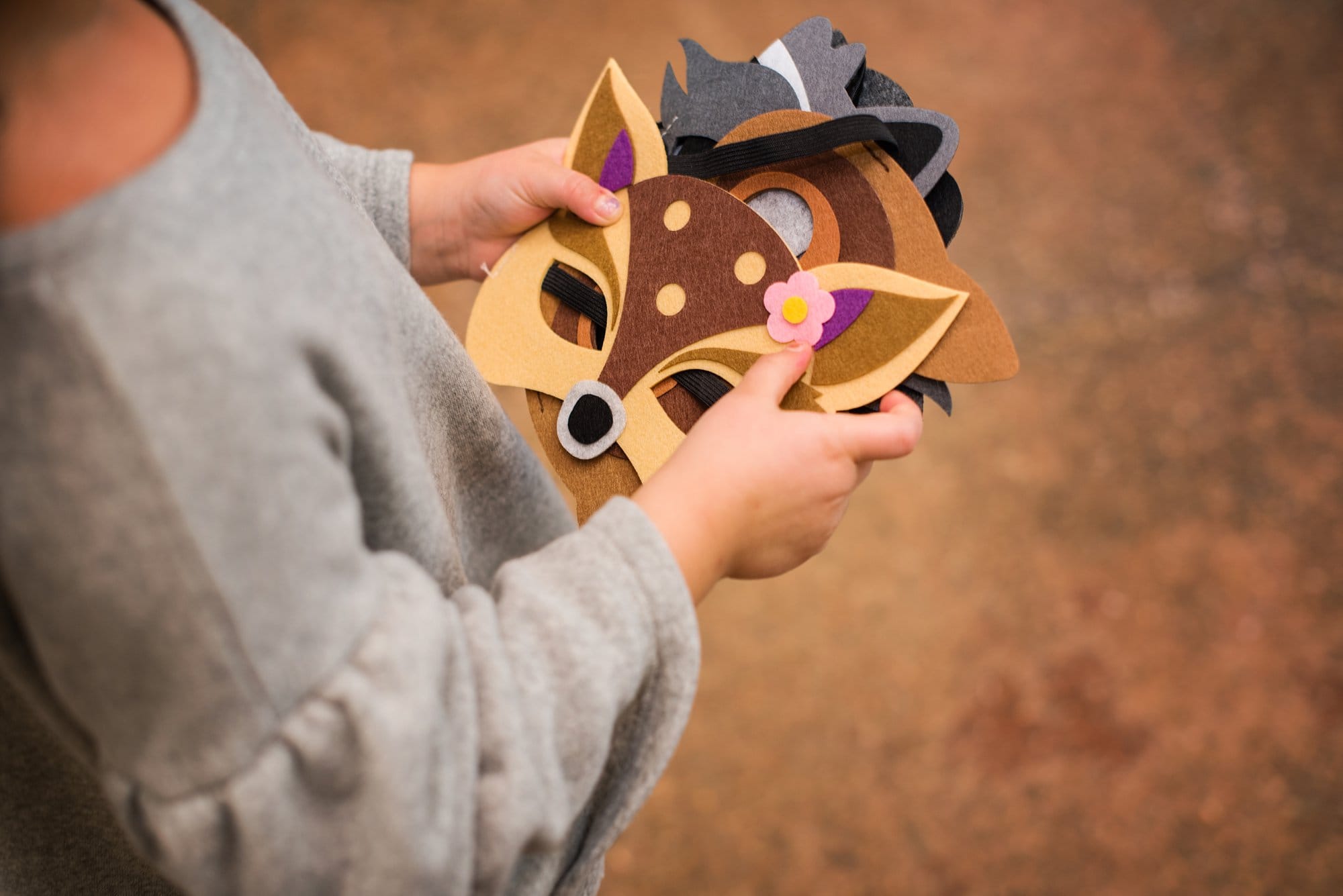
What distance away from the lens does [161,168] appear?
1.02ft

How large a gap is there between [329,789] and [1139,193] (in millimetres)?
1520

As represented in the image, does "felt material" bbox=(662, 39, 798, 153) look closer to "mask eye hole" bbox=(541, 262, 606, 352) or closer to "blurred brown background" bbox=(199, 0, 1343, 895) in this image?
"mask eye hole" bbox=(541, 262, 606, 352)

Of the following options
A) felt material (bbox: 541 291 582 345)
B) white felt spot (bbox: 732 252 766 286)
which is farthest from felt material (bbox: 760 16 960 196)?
felt material (bbox: 541 291 582 345)

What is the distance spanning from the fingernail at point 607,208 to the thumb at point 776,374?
15cm

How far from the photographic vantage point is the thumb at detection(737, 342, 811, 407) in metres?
0.52

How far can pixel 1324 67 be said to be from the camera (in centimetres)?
151

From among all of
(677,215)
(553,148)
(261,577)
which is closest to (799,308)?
(677,215)

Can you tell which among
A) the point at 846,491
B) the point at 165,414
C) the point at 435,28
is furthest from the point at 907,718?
the point at 435,28

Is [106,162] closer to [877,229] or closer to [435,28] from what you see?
[877,229]

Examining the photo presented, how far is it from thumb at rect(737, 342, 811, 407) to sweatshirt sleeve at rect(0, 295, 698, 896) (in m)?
0.19

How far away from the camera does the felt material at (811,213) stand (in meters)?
0.56

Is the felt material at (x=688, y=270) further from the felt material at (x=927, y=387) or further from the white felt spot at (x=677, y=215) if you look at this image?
the felt material at (x=927, y=387)

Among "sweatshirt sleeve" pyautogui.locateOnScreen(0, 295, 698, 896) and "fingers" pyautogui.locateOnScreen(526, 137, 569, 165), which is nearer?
"sweatshirt sleeve" pyautogui.locateOnScreen(0, 295, 698, 896)

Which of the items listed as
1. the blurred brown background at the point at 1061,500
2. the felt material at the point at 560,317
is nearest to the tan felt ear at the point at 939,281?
the felt material at the point at 560,317
